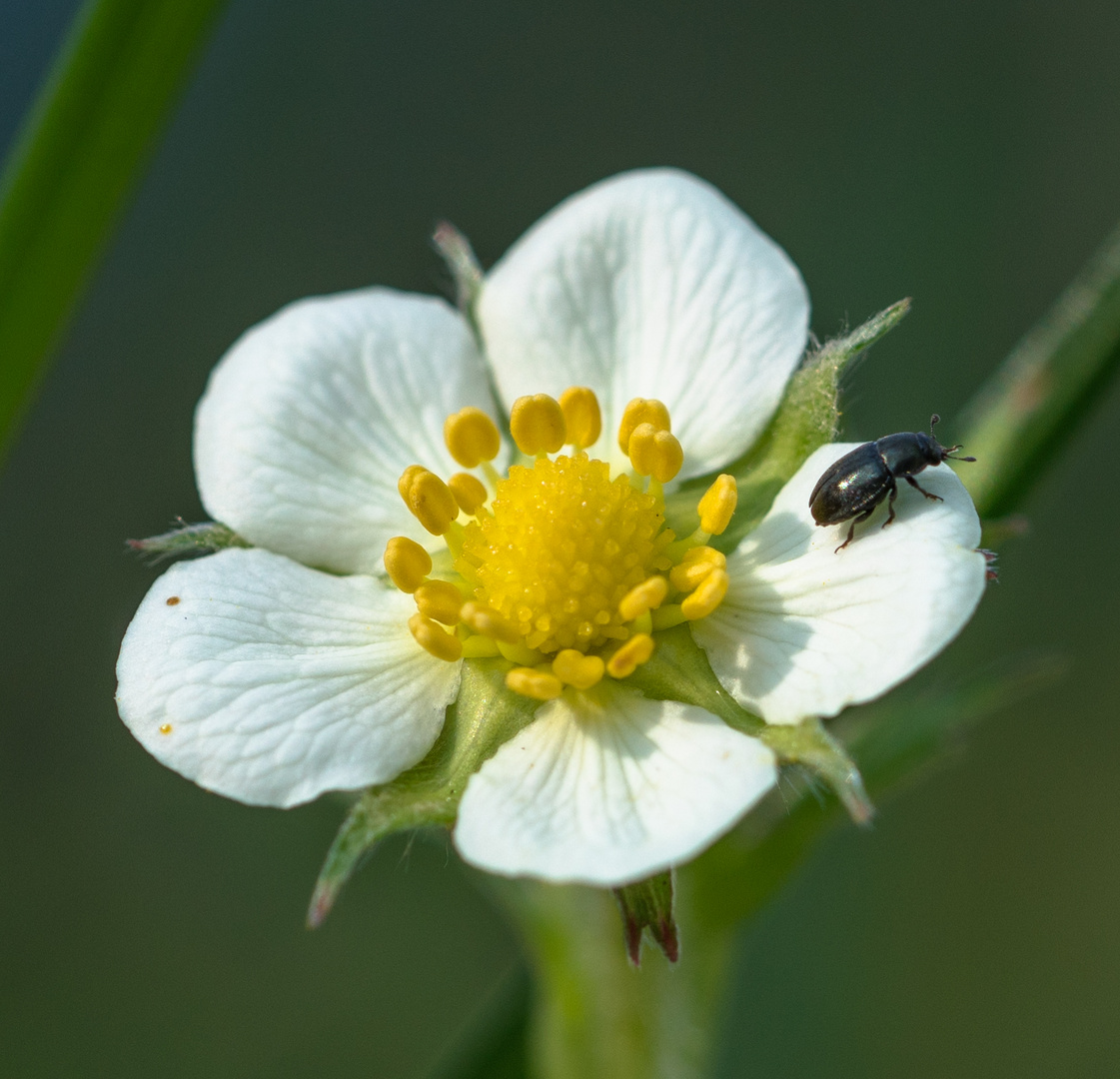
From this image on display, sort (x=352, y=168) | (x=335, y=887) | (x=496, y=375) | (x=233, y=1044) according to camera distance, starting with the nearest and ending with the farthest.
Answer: (x=335, y=887), (x=496, y=375), (x=233, y=1044), (x=352, y=168)

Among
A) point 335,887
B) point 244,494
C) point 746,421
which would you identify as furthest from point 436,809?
point 746,421

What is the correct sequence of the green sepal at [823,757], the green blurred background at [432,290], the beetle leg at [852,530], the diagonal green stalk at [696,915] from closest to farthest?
the green sepal at [823,757] → the beetle leg at [852,530] → the diagonal green stalk at [696,915] → the green blurred background at [432,290]

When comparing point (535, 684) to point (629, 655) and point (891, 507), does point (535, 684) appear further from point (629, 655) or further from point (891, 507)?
point (891, 507)

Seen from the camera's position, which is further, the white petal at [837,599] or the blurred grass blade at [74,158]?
the blurred grass blade at [74,158]

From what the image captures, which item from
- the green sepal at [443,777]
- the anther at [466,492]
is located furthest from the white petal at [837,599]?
the anther at [466,492]

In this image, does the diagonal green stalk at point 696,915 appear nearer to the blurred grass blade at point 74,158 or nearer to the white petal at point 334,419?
the white petal at point 334,419

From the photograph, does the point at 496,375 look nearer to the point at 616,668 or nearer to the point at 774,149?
the point at 616,668

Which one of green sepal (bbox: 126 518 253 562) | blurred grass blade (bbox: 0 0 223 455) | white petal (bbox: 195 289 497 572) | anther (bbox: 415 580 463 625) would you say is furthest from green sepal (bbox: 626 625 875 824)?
blurred grass blade (bbox: 0 0 223 455)
